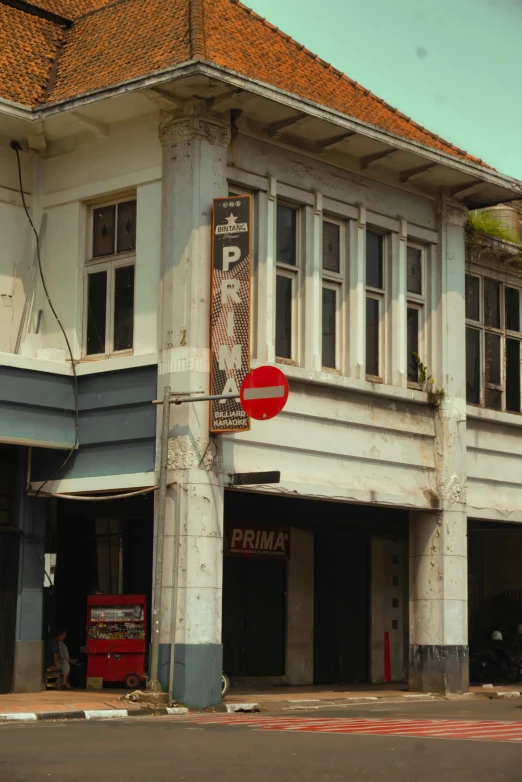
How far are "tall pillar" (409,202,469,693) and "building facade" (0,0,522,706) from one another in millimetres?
45

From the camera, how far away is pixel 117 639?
2239cm

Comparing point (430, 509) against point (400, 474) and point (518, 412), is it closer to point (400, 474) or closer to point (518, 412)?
point (400, 474)

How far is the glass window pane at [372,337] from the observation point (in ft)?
78.2

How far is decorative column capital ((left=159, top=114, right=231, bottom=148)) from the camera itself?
20.6 meters

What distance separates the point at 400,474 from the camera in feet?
77.6

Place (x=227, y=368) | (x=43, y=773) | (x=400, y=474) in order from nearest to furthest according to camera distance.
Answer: (x=43, y=773) → (x=227, y=368) → (x=400, y=474)

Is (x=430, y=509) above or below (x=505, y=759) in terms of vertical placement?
above

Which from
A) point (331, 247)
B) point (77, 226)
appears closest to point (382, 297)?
point (331, 247)

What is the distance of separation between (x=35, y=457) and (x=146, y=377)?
254 centimetres

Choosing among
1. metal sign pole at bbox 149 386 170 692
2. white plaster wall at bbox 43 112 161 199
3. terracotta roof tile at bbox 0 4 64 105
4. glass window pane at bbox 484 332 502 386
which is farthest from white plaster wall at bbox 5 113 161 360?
glass window pane at bbox 484 332 502 386

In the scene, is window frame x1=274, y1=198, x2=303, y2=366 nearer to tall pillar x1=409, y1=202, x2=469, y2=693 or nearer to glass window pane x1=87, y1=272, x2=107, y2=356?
glass window pane x1=87, y1=272, x2=107, y2=356

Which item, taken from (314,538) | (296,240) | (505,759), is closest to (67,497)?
(296,240)

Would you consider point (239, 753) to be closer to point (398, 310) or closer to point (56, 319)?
point (56, 319)

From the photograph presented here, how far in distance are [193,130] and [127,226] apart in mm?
2092
